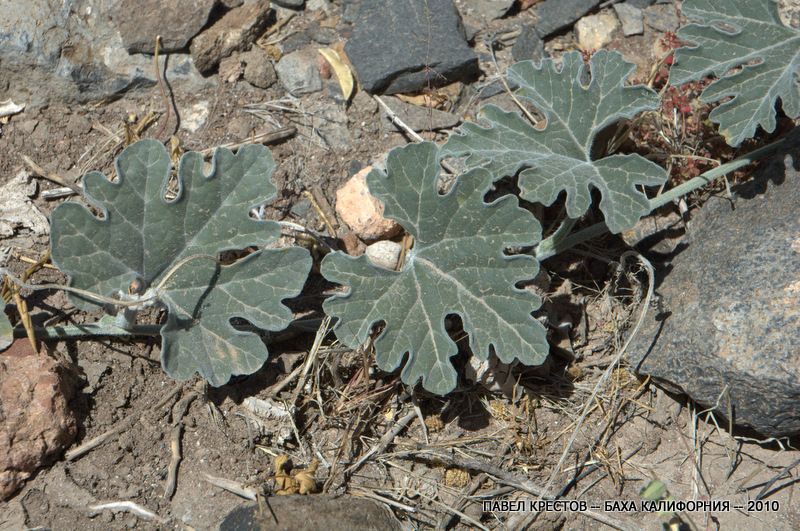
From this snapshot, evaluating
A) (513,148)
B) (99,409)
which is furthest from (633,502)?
(99,409)

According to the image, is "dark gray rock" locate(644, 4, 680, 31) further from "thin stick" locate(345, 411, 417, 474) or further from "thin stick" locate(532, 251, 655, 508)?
"thin stick" locate(345, 411, 417, 474)

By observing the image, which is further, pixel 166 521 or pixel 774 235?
pixel 774 235

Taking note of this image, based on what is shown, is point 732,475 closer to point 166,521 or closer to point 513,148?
point 513,148

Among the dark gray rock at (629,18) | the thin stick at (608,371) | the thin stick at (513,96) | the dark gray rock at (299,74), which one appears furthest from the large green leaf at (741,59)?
the dark gray rock at (299,74)

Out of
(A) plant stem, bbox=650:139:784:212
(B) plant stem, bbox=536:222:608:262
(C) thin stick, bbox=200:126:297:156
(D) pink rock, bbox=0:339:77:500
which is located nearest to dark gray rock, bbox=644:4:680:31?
(A) plant stem, bbox=650:139:784:212

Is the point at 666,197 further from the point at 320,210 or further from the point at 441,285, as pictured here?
the point at 320,210
